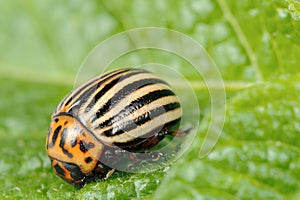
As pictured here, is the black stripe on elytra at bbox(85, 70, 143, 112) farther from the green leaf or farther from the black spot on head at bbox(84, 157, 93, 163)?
the green leaf

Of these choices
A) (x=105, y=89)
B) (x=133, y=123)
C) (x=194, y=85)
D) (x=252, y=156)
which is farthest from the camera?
(x=194, y=85)

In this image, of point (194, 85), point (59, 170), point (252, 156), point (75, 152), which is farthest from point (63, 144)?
point (194, 85)

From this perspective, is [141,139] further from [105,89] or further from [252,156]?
[252,156]

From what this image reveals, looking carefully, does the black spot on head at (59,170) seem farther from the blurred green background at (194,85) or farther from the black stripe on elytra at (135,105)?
the black stripe on elytra at (135,105)

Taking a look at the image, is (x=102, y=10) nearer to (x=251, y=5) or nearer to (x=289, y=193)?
(x=251, y=5)

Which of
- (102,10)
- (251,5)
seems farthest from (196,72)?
(102,10)

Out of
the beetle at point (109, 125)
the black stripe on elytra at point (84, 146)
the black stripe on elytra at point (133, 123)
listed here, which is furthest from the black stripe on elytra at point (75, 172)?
the black stripe on elytra at point (133, 123)
